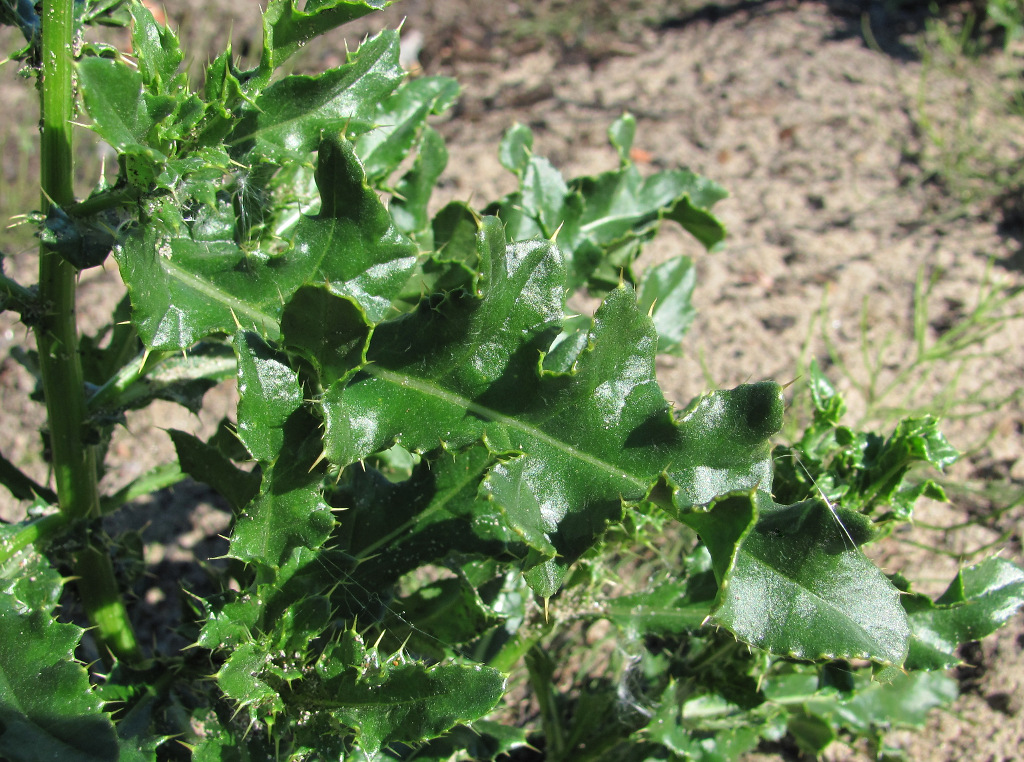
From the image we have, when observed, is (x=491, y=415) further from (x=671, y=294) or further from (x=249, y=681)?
(x=671, y=294)

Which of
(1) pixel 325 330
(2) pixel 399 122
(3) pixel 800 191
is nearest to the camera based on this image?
(1) pixel 325 330

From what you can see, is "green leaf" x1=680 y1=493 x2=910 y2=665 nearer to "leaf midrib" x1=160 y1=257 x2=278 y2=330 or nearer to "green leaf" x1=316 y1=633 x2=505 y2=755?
"green leaf" x1=316 y1=633 x2=505 y2=755

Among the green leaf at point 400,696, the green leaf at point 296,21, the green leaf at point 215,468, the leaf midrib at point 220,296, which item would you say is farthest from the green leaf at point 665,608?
the green leaf at point 296,21

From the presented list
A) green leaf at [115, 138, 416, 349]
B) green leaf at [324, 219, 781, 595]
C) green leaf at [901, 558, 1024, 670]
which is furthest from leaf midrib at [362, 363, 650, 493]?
green leaf at [901, 558, 1024, 670]

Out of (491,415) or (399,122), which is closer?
(491,415)

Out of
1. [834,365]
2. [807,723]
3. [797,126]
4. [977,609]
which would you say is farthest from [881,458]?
[797,126]

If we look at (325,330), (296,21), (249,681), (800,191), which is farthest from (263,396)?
(800,191)
